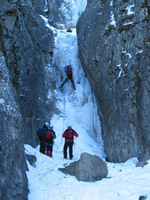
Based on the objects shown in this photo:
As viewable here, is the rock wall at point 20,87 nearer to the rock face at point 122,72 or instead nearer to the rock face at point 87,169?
the rock face at point 87,169

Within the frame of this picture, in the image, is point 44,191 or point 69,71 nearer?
point 44,191

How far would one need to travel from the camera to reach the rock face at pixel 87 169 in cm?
834

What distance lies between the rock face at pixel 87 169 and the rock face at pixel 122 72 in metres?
2.82

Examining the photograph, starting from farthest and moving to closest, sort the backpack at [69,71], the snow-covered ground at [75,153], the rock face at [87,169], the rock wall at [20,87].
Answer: the backpack at [69,71], the rock face at [87,169], the snow-covered ground at [75,153], the rock wall at [20,87]

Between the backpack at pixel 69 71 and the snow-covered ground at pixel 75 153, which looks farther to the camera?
the backpack at pixel 69 71

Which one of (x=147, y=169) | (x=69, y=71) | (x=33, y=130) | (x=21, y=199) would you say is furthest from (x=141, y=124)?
(x=69, y=71)

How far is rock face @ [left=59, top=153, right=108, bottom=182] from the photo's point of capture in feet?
27.4

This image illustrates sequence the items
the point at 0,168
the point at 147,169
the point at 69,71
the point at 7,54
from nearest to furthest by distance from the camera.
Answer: the point at 0,168 → the point at 147,169 → the point at 7,54 → the point at 69,71

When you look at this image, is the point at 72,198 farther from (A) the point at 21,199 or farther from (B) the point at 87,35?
(B) the point at 87,35

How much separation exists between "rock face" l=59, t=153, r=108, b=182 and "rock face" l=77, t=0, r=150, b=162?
2825mm

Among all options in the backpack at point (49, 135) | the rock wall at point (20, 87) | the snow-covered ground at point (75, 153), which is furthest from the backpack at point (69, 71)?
the backpack at point (49, 135)

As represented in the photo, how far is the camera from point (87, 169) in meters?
8.46

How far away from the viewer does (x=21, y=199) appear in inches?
213

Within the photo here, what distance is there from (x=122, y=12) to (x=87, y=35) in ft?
9.93
